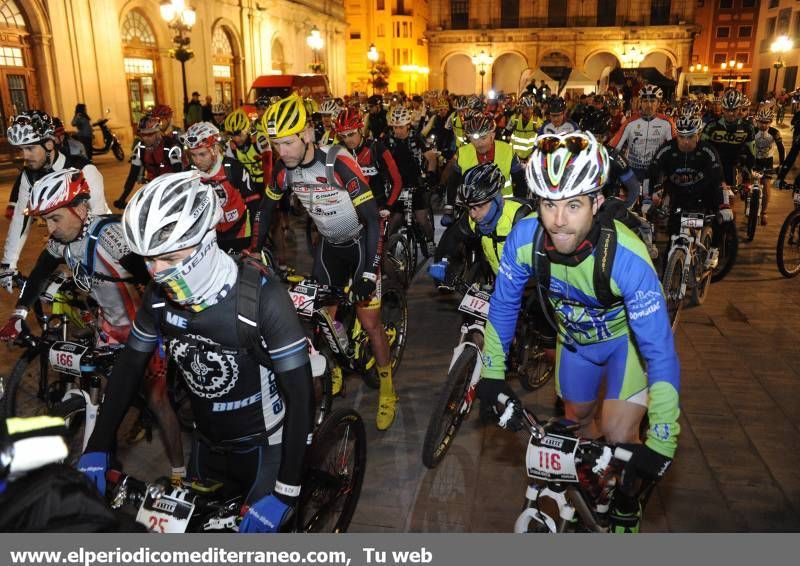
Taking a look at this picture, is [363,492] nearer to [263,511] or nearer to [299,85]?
[263,511]

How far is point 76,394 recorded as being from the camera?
3973mm

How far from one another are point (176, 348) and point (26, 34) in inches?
923

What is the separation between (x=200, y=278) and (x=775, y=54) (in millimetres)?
64592

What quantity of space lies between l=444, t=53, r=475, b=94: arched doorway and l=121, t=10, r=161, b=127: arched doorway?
57895mm

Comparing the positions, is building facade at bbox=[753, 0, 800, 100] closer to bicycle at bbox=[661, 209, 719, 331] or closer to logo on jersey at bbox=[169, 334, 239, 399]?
bicycle at bbox=[661, 209, 719, 331]

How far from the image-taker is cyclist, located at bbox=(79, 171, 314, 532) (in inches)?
93.1

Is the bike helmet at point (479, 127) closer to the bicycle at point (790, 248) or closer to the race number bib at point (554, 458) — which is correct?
the bicycle at point (790, 248)

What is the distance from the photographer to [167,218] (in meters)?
2.34

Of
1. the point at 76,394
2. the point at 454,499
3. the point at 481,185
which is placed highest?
the point at 481,185

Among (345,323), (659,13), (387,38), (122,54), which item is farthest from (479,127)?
(659,13)

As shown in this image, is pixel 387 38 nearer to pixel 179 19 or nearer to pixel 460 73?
pixel 460 73

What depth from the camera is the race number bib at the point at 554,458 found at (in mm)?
2695

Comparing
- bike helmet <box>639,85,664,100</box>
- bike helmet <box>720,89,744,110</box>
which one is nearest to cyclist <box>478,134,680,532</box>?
bike helmet <box>639,85,664,100</box>
